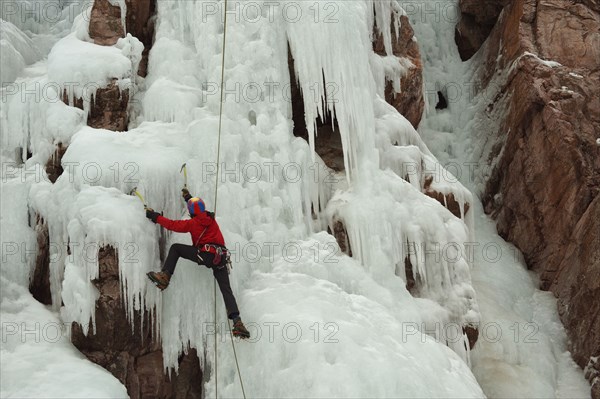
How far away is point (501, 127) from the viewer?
1018 cm

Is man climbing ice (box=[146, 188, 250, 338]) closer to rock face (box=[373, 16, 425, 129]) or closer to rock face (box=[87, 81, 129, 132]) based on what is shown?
rock face (box=[87, 81, 129, 132])

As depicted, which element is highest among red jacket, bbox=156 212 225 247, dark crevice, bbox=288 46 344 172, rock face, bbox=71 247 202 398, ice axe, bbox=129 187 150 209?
dark crevice, bbox=288 46 344 172

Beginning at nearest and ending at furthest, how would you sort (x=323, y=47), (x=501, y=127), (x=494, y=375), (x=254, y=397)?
(x=254, y=397), (x=494, y=375), (x=323, y=47), (x=501, y=127)

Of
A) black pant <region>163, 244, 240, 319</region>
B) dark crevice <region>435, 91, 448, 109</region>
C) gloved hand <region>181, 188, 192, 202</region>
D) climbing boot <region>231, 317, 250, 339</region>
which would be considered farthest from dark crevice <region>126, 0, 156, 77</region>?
dark crevice <region>435, 91, 448, 109</region>

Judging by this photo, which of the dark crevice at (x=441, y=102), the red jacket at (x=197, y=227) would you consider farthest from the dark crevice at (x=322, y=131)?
the dark crevice at (x=441, y=102)

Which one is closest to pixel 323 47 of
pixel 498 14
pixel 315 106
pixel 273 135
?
pixel 315 106

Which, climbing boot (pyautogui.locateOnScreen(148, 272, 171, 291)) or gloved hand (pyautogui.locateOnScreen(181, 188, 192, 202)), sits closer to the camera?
climbing boot (pyautogui.locateOnScreen(148, 272, 171, 291))

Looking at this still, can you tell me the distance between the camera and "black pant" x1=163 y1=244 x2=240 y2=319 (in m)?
5.97

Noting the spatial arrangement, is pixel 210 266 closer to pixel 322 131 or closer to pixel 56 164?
pixel 56 164

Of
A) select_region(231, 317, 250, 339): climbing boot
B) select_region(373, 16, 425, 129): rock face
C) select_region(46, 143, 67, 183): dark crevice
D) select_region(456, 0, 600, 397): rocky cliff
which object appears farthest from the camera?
select_region(373, 16, 425, 129): rock face

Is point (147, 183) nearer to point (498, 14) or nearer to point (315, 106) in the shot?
point (315, 106)

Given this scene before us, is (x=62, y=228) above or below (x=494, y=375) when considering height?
above

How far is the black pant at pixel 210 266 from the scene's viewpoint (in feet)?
19.6

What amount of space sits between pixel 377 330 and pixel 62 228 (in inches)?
143
